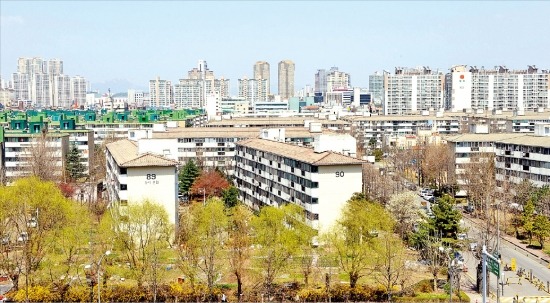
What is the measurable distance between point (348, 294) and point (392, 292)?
118 centimetres

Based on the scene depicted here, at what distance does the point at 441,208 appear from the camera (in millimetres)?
19750

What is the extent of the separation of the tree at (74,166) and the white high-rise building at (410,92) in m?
46.4

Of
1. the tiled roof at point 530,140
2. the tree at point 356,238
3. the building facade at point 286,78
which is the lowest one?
the tree at point 356,238

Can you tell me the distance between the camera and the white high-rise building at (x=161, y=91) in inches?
4776

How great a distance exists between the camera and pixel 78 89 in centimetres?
13762

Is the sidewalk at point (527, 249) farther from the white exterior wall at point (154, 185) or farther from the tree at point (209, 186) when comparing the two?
the tree at point (209, 186)

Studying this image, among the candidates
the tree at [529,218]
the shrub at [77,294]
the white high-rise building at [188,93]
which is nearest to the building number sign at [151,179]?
the shrub at [77,294]

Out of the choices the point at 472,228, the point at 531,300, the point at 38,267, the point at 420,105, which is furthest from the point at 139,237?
the point at 420,105

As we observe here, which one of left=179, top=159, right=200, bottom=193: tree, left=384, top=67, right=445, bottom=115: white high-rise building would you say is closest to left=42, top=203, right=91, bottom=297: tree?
left=179, top=159, right=200, bottom=193: tree

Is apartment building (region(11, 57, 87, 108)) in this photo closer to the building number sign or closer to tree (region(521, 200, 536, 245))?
the building number sign

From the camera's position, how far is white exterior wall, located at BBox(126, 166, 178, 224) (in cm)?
2170

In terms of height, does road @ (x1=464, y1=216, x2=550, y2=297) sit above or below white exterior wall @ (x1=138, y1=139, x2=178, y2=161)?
below

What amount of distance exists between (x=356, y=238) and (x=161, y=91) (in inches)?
4246

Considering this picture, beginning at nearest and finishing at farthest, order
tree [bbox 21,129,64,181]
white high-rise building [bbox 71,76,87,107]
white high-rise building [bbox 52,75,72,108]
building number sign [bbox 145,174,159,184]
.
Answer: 1. building number sign [bbox 145,174,159,184]
2. tree [bbox 21,129,64,181]
3. white high-rise building [bbox 52,75,72,108]
4. white high-rise building [bbox 71,76,87,107]
